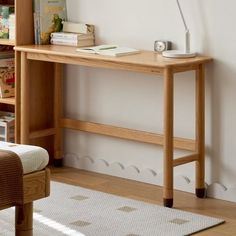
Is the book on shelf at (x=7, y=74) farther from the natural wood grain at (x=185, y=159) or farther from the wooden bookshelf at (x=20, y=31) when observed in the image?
the natural wood grain at (x=185, y=159)

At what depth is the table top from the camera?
150 inches

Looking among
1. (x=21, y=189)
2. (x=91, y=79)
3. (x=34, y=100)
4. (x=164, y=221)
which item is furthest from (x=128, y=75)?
(x=21, y=189)

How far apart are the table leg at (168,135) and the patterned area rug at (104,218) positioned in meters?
0.09

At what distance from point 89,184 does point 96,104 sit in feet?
1.75

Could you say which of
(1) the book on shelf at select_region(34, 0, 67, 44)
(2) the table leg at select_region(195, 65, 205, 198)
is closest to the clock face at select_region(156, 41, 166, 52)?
(2) the table leg at select_region(195, 65, 205, 198)

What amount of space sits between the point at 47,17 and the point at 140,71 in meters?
0.99

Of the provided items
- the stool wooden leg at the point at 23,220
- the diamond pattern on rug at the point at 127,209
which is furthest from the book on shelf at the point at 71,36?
the stool wooden leg at the point at 23,220

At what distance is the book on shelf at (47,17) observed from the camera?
4578mm

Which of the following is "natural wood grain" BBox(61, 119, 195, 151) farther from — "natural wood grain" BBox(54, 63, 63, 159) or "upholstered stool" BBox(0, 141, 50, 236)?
"upholstered stool" BBox(0, 141, 50, 236)

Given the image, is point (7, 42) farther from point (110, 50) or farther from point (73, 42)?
point (110, 50)

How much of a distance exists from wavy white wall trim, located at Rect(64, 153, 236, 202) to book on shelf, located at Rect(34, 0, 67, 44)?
2.49 ft

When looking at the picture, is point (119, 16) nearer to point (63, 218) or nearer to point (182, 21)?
point (182, 21)

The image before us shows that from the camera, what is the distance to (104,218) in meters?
3.70

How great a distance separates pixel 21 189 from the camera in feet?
9.39
